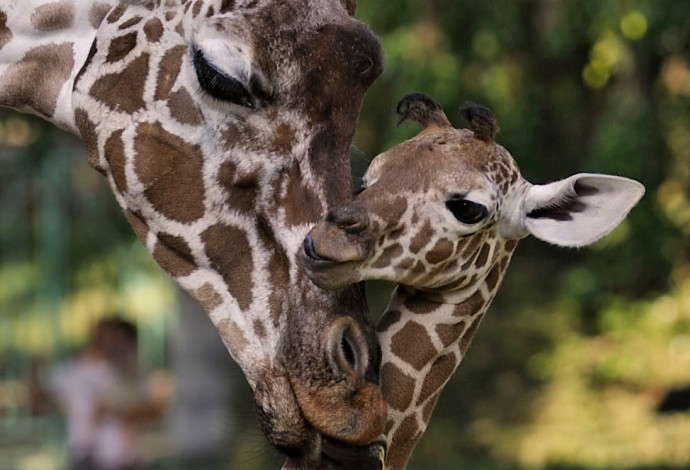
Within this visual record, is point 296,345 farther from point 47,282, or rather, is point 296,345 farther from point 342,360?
point 47,282

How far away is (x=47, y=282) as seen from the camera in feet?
55.8

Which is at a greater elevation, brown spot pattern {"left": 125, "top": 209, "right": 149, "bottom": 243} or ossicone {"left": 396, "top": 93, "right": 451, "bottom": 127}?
ossicone {"left": 396, "top": 93, "right": 451, "bottom": 127}

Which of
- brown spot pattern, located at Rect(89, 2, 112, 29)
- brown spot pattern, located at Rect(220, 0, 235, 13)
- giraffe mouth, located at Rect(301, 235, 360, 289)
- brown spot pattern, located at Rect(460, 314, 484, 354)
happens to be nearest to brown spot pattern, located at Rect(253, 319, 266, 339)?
giraffe mouth, located at Rect(301, 235, 360, 289)

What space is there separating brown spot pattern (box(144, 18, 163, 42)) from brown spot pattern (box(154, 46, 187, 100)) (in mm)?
77

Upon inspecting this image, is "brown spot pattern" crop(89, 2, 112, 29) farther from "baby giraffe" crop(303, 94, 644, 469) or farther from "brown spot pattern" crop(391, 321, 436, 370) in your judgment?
"brown spot pattern" crop(391, 321, 436, 370)

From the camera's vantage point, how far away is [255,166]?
4.11 m

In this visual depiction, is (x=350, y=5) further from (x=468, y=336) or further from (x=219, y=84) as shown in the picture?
(x=468, y=336)

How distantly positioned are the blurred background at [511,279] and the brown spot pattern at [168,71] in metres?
5.76

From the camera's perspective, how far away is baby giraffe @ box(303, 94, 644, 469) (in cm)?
401

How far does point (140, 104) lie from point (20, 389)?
13.1 m

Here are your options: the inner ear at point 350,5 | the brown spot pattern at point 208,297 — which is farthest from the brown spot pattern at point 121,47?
the brown spot pattern at point 208,297

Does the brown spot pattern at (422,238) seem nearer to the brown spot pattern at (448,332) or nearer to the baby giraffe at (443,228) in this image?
the baby giraffe at (443,228)

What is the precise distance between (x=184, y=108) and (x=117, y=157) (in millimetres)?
298

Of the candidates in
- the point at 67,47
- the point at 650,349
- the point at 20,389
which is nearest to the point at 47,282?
the point at 20,389
